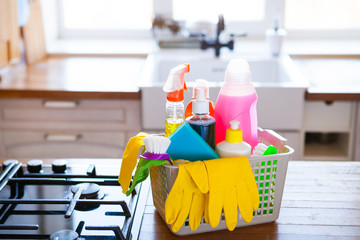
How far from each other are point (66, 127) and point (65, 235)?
1.21 m

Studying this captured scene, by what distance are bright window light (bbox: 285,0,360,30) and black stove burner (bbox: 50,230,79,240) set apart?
223cm

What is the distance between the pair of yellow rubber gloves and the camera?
31.4 inches

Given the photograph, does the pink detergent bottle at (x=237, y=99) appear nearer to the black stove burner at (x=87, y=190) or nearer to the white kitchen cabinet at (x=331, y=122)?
the black stove burner at (x=87, y=190)

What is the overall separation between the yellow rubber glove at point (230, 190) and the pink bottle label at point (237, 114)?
4.4 inches

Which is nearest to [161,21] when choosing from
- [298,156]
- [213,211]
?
[298,156]

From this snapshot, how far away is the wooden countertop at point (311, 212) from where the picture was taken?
861 mm

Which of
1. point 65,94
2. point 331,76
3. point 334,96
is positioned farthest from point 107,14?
point 334,96

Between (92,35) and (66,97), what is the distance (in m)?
1.03

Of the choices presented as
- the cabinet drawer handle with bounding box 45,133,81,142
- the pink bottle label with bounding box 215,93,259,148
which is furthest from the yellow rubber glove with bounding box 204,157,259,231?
the cabinet drawer handle with bounding box 45,133,81,142

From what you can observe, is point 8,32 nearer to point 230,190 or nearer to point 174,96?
point 174,96

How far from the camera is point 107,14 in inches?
110

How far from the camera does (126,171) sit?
897 millimetres

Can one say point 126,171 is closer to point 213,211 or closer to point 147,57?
point 213,211

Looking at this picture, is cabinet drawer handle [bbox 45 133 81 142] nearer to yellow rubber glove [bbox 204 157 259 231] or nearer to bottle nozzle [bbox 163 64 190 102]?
bottle nozzle [bbox 163 64 190 102]
